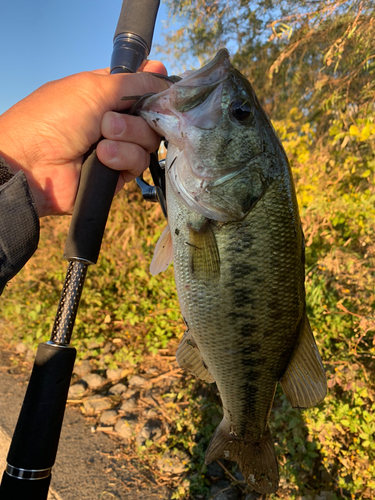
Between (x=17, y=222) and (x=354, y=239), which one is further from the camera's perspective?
(x=354, y=239)

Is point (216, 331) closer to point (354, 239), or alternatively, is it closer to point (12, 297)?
point (354, 239)

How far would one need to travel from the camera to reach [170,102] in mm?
1439

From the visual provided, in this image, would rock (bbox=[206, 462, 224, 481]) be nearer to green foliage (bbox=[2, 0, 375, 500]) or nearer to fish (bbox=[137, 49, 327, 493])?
green foliage (bbox=[2, 0, 375, 500])

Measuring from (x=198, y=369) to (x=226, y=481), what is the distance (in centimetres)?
196

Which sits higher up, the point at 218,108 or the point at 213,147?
the point at 218,108

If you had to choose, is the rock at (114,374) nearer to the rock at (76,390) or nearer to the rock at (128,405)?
the rock at (76,390)

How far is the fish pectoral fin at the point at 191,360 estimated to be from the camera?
1.63 meters

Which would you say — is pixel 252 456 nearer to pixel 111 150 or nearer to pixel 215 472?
pixel 111 150

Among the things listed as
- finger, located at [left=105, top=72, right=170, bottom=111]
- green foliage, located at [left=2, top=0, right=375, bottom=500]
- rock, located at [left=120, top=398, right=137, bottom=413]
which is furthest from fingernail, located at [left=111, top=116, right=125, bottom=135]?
rock, located at [left=120, top=398, right=137, bottom=413]

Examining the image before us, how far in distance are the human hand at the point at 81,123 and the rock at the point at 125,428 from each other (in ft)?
9.04

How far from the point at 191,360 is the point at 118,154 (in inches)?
40.2

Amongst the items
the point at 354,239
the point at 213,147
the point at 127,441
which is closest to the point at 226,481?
the point at 127,441

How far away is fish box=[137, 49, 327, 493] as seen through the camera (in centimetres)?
142

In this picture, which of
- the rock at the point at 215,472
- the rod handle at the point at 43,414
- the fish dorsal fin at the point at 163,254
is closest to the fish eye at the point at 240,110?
the fish dorsal fin at the point at 163,254
